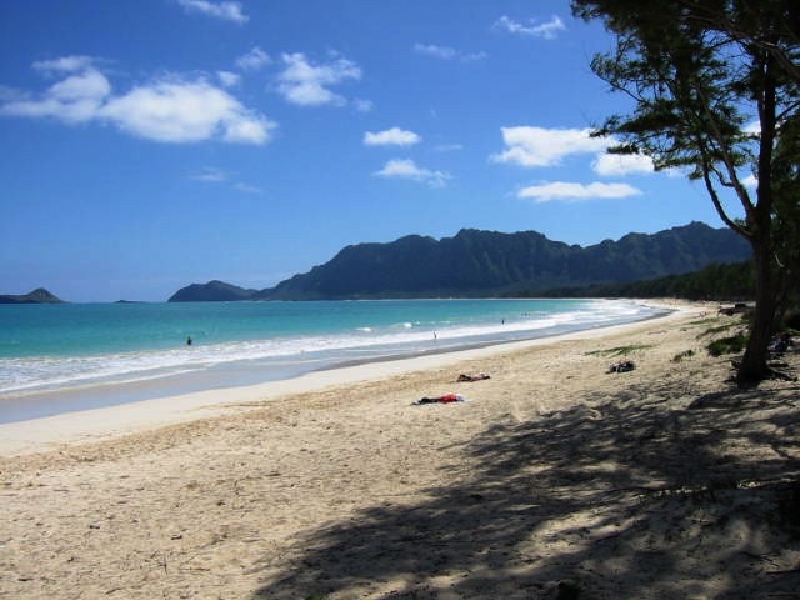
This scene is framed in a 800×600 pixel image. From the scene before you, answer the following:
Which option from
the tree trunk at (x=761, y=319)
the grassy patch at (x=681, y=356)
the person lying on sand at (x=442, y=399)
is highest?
the tree trunk at (x=761, y=319)

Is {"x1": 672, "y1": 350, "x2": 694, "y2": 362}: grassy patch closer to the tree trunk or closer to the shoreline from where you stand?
the tree trunk

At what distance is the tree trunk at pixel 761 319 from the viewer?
9.27m

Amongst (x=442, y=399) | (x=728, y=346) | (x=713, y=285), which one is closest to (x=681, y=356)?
(x=728, y=346)

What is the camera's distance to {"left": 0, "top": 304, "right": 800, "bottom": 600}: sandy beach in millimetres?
3846

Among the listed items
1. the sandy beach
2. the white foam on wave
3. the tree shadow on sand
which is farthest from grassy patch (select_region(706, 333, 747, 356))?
the white foam on wave

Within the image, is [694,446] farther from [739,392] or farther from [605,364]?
[605,364]

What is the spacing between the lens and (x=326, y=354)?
3017 cm

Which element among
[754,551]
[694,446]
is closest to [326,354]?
[694,446]

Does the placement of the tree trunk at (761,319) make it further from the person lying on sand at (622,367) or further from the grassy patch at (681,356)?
the grassy patch at (681,356)

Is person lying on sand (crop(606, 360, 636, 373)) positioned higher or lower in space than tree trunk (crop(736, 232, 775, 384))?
lower

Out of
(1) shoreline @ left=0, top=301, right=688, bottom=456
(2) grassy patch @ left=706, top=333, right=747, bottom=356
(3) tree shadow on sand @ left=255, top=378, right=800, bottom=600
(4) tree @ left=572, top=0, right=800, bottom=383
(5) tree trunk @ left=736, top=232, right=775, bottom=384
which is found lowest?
(1) shoreline @ left=0, top=301, right=688, bottom=456

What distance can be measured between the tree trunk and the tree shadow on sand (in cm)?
220

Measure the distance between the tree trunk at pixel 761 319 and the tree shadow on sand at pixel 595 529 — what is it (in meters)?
2.20

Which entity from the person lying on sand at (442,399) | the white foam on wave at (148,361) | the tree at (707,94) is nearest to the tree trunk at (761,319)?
the tree at (707,94)
